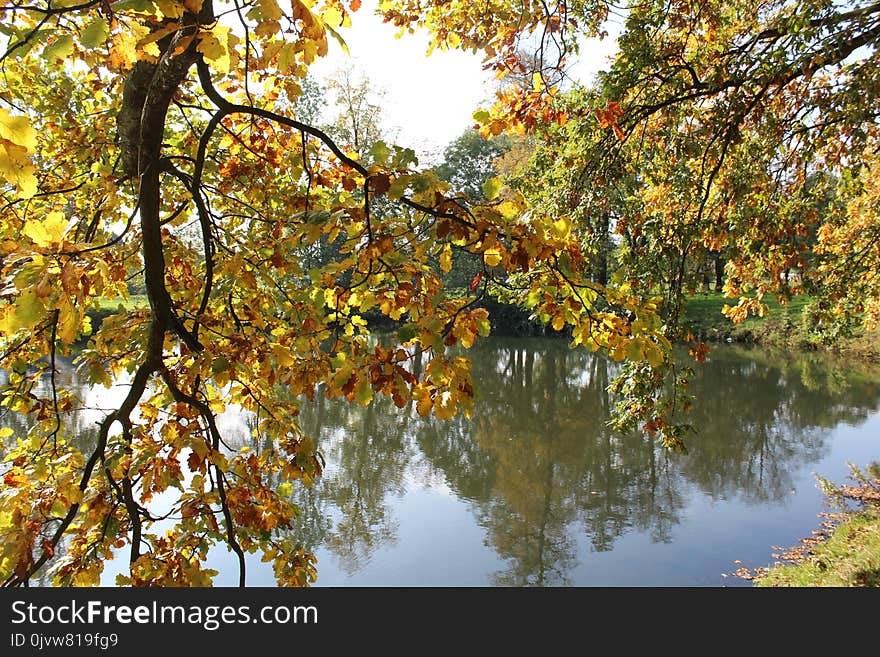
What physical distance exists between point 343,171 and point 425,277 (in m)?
1.06

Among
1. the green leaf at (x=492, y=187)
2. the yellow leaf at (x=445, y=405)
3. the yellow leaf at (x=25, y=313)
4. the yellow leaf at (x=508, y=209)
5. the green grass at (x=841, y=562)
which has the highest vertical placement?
the green leaf at (x=492, y=187)

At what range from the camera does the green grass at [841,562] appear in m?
4.59

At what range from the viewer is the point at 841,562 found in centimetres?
502

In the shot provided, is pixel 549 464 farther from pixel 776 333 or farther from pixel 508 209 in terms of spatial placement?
pixel 776 333

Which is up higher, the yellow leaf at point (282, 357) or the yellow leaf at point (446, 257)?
the yellow leaf at point (446, 257)

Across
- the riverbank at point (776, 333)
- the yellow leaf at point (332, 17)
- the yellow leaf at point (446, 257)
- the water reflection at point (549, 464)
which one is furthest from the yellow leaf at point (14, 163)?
the riverbank at point (776, 333)

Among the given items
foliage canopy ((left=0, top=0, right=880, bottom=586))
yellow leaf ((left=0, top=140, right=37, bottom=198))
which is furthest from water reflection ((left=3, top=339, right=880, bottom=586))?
yellow leaf ((left=0, top=140, right=37, bottom=198))

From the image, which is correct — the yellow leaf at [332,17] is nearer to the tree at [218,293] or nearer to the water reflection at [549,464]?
the tree at [218,293]

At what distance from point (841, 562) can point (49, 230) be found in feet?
20.6

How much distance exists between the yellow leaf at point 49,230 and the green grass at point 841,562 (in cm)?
545

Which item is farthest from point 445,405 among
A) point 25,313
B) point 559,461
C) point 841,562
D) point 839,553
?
point 559,461

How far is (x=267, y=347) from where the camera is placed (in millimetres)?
2262
